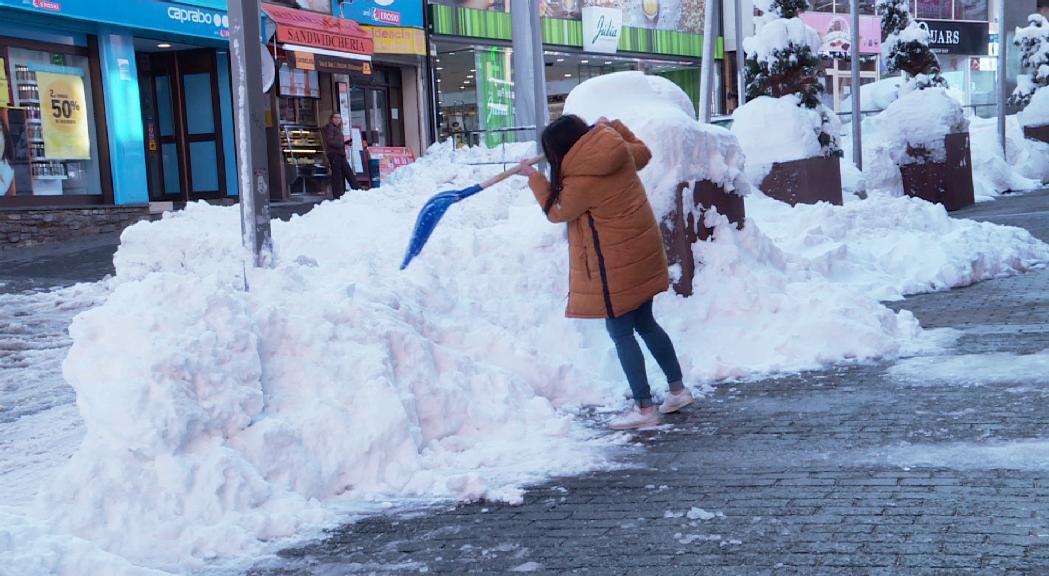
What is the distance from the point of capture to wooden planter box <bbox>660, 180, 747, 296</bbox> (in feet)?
25.7

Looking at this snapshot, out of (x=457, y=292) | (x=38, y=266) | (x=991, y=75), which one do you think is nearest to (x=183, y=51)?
(x=38, y=266)

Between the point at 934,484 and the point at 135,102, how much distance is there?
16.7 metres

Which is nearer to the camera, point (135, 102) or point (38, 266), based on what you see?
point (38, 266)

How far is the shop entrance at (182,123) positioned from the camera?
Result: 20812mm

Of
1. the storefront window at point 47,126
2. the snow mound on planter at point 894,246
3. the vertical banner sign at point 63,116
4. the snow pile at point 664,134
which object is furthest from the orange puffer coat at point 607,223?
the vertical banner sign at point 63,116

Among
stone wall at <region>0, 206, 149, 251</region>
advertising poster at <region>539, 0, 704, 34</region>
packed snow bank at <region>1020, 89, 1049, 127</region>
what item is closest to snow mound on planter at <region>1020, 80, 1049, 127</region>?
packed snow bank at <region>1020, 89, 1049, 127</region>

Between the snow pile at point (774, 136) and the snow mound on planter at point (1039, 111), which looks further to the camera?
the snow mound on planter at point (1039, 111)

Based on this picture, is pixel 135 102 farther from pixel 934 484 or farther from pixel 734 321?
pixel 934 484

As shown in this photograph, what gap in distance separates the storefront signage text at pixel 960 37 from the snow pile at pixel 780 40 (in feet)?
117

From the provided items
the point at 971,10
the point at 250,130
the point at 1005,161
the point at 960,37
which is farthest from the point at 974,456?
the point at 971,10

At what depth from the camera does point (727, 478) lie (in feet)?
15.2

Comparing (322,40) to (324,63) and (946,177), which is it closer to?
(324,63)

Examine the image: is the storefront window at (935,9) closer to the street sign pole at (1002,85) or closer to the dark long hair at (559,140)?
the street sign pole at (1002,85)

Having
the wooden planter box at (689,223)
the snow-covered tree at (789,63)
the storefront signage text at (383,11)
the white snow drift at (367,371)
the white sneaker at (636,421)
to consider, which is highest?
the storefront signage text at (383,11)
